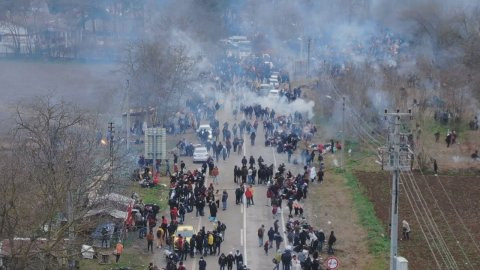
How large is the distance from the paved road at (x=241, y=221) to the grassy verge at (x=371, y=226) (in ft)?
9.61

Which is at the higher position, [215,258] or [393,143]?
[393,143]

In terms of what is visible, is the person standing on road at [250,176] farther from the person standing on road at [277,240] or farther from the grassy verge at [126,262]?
the grassy verge at [126,262]

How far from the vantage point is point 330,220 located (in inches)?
1270

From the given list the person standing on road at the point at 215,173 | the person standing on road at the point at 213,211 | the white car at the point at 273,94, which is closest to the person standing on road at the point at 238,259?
the person standing on road at the point at 213,211

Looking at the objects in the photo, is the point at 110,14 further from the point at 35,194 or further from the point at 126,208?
the point at 35,194

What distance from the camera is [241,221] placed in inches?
1268

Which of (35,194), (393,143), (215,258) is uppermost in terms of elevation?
(393,143)

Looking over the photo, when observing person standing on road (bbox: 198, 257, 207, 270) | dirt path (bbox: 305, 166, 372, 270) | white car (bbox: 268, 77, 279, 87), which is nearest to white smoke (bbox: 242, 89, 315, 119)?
white car (bbox: 268, 77, 279, 87)

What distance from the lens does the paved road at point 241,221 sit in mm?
28088

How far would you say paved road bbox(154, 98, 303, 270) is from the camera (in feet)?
92.2

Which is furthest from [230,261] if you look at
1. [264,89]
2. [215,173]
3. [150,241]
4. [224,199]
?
[264,89]

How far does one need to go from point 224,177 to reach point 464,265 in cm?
1403

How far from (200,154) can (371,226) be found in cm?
1269

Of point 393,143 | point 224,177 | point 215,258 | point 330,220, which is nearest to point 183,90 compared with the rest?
point 224,177
